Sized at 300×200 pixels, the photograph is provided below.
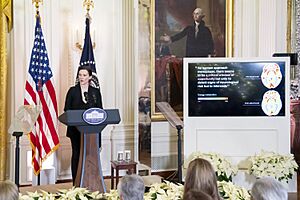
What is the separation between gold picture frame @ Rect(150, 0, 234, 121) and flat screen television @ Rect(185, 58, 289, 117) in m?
1.52

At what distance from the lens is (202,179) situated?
10.1 ft

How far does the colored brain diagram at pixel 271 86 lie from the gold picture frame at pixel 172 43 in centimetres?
170

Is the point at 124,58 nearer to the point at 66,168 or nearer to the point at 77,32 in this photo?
the point at 77,32

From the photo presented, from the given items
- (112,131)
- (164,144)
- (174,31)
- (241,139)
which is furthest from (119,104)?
(241,139)

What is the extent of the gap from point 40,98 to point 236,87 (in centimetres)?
255

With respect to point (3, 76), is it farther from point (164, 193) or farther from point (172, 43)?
point (164, 193)


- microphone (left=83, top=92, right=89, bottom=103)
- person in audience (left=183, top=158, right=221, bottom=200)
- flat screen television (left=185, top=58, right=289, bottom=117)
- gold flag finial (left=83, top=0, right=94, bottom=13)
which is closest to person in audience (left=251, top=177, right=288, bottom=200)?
person in audience (left=183, top=158, right=221, bottom=200)

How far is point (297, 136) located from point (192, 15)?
2654 millimetres

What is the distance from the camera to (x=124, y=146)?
305 inches

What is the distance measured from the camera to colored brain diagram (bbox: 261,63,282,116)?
621 cm

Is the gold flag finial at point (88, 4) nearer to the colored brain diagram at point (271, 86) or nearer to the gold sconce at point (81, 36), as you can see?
the gold sconce at point (81, 36)

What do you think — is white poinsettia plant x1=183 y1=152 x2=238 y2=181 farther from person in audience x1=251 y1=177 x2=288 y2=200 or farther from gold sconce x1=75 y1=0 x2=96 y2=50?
person in audience x1=251 y1=177 x2=288 y2=200

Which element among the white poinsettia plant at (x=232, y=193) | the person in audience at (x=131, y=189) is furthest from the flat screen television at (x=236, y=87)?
the person in audience at (x=131, y=189)

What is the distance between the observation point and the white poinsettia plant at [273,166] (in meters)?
5.71
